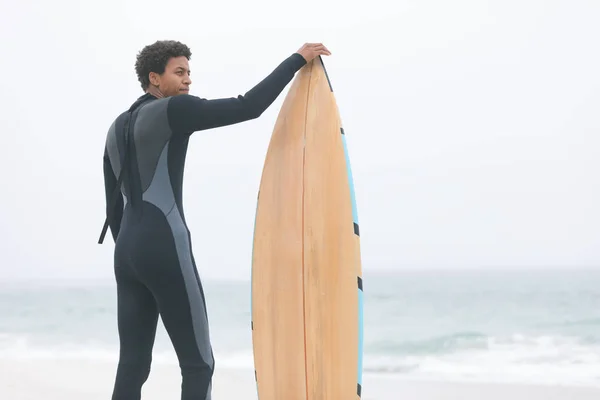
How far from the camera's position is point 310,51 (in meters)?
2.28

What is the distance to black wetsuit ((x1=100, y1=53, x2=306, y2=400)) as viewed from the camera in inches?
77.3

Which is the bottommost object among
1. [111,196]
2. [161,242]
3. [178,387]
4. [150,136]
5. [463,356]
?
[178,387]

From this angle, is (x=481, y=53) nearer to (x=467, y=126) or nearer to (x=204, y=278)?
(x=467, y=126)

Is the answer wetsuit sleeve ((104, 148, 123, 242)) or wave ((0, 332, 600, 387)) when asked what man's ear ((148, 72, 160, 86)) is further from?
wave ((0, 332, 600, 387))

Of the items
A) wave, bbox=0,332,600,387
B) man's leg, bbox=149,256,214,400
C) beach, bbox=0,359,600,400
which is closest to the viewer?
man's leg, bbox=149,256,214,400

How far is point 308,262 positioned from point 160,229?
1.63 feet

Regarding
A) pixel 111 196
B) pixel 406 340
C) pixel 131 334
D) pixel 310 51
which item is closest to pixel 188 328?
pixel 131 334

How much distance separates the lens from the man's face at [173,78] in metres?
2.12

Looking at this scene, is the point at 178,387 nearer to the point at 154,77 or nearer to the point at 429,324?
the point at 154,77

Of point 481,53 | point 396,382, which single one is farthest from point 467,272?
point 396,382

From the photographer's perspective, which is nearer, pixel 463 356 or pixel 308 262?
pixel 308 262

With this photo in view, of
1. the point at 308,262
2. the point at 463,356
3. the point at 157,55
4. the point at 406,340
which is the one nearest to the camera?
the point at 157,55

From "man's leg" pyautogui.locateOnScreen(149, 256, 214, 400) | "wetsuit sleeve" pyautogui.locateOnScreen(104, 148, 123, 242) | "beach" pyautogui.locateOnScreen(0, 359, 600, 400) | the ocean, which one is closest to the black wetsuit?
"man's leg" pyautogui.locateOnScreen(149, 256, 214, 400)

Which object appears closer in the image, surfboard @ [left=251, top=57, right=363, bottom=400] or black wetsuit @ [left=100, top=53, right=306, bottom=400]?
black wetsuit @ [left=100, top=53, right=306, bottom=400]
